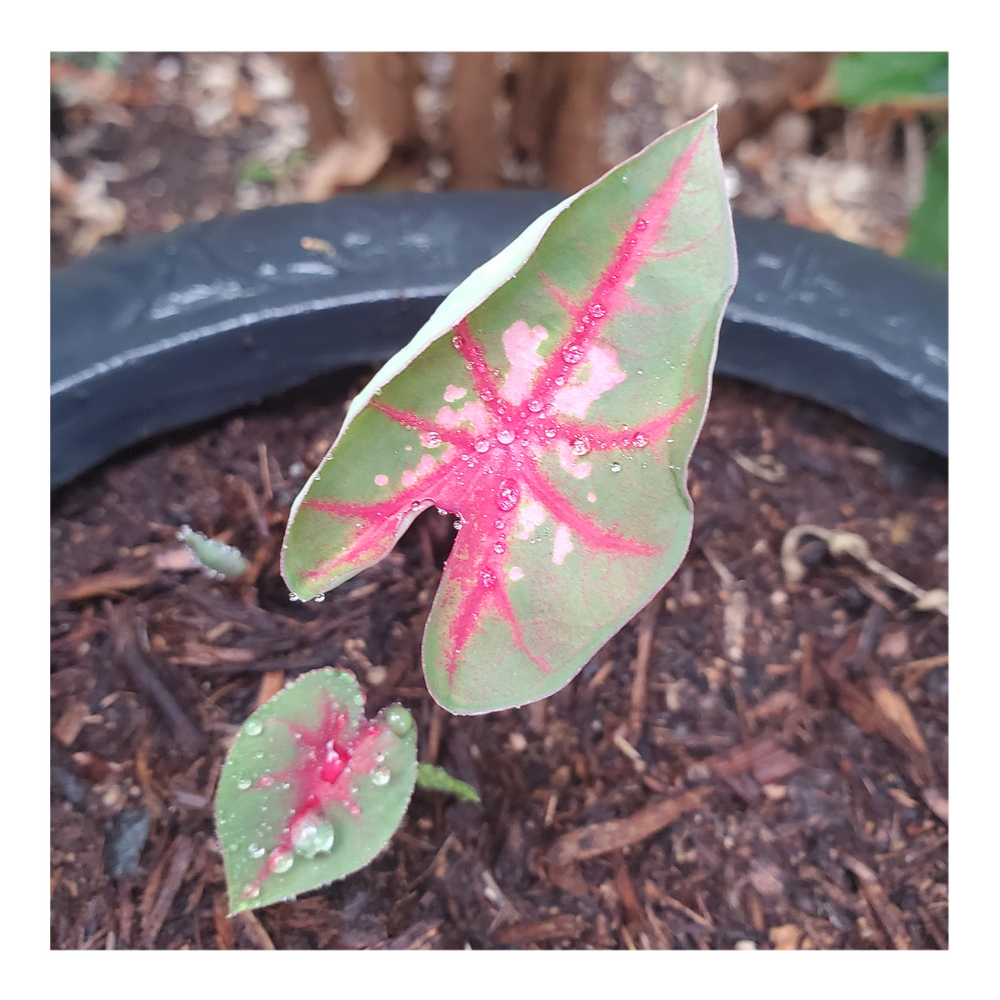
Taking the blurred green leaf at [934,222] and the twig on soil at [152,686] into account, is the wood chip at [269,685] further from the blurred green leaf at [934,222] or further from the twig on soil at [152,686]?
the blurred green leaf at [934,222]

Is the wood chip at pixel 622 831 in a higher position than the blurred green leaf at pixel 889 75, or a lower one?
lower

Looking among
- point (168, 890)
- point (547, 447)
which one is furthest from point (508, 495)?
point (168, 890)

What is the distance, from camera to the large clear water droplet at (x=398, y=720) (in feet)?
2.52

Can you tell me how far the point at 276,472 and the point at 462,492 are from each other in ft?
1.63

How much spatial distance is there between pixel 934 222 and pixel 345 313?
3.04 feet

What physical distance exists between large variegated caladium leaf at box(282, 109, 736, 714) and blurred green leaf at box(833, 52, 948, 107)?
0.81 metres

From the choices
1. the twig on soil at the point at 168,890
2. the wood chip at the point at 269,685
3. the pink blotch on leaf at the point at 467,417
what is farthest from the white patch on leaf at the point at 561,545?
the twig on soil at the point at 168,890

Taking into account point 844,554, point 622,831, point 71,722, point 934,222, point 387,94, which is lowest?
point 622,831

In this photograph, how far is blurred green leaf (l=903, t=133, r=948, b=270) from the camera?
1169mm

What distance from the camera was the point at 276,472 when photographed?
3.52ft

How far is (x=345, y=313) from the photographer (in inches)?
38.5

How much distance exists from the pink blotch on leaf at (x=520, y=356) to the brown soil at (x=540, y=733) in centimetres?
40

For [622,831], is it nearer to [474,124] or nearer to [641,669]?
[641,669]

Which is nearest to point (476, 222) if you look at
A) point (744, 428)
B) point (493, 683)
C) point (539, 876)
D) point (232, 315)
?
point (232, 315)
